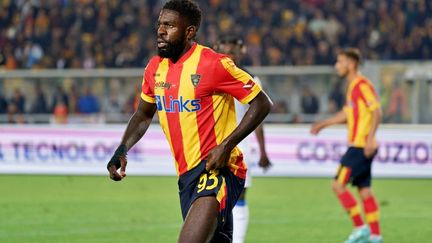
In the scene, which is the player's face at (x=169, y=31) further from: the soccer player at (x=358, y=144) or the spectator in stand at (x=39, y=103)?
the spectator in stand at (x=39, y=103)

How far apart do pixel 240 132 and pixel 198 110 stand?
0.35 m

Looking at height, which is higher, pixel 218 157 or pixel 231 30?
pixel 218 157

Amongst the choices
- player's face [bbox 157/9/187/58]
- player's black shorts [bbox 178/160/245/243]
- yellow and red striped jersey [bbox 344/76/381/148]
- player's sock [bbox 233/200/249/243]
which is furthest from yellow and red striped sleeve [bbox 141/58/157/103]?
yellow and red striped jersey [bbox 344/76/381/148]

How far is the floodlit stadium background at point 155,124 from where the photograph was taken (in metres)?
13.0

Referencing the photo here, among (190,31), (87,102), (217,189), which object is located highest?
(190,31)

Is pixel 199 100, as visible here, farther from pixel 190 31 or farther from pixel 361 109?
pixel 361 109

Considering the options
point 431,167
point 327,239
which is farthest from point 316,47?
point 327,239

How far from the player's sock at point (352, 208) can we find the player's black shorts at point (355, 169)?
0.18 m

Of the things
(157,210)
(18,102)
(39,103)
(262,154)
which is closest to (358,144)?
(262,154)

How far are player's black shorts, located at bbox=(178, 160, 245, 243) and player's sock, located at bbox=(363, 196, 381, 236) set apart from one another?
14.9 feet

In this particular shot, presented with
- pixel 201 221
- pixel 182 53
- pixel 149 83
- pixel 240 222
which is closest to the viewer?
pixel 201 221

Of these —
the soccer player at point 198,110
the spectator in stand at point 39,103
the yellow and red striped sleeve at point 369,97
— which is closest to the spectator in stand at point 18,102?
the spectator in stand at point 39,103

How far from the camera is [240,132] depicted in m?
6.26

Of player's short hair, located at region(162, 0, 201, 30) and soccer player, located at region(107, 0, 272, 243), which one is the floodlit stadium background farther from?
player's short hair, located at region(162, 0, 201, 30)
